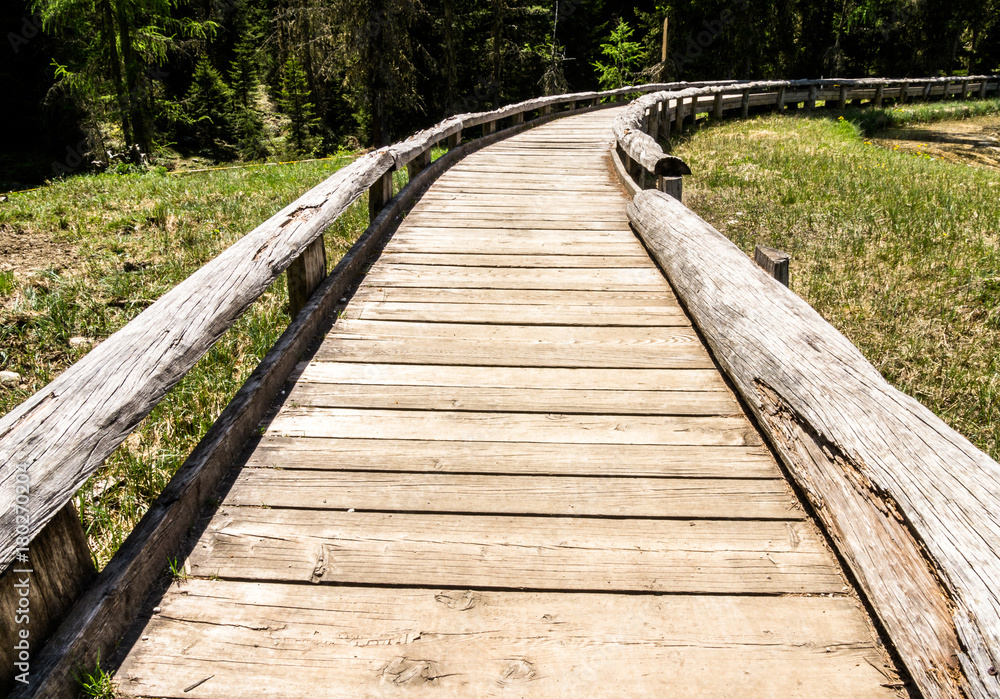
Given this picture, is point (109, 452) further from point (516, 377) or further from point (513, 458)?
point (516, 377)

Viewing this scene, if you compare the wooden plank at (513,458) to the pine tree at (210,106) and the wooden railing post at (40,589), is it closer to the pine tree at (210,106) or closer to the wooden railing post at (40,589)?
the wooden railing post at (40,589)

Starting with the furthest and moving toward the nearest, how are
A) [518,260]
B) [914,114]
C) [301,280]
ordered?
[914,114], [518,260], [301,280]

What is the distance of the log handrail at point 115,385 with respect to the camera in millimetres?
1639

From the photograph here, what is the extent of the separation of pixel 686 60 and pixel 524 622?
1646 inches

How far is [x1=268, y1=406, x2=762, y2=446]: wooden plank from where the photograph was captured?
10.2ft

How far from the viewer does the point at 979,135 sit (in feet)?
70.1

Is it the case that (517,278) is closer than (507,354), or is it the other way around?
(507,354)

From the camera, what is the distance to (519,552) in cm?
239

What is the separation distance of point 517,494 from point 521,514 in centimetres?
13

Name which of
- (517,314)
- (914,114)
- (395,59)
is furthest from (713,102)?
(517,314)

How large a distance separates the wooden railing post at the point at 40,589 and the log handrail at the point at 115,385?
0.16 meters

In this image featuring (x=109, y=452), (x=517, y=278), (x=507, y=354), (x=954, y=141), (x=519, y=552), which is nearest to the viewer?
(x=109, y=452)

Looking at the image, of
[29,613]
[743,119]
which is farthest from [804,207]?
[743,119]

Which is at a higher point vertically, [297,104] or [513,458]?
[297,104]
